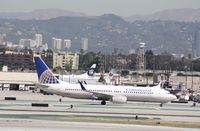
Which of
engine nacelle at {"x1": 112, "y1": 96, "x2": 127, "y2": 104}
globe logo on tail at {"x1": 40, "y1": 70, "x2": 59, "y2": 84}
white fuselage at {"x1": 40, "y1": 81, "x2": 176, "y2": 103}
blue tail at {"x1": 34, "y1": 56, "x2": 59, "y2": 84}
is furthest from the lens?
blue tail at {"x1": 34, "y1": 56, "x2": 59, "y2": 84}

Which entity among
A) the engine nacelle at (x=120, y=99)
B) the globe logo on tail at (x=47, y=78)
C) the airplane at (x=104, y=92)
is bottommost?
the engine nacelle at (x=120, y=99)

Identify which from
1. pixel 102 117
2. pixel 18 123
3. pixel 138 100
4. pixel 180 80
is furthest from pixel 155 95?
pixel 180 80

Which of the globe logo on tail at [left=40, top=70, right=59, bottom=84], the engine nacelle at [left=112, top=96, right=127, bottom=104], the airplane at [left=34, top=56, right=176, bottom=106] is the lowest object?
the engine nacelle at [left=112, top=96, right=127, bottom=104]

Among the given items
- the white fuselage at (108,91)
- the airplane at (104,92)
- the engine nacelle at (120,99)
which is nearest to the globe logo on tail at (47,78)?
the airplane at (104,92)

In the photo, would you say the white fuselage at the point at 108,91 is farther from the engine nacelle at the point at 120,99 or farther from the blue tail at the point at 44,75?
the blue tail at the point at 44,75

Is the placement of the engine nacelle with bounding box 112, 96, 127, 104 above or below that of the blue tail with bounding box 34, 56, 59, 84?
below

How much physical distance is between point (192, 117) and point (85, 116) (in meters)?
13.1

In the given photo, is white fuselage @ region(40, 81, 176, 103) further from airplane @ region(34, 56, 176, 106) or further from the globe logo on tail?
the globe logo on tail

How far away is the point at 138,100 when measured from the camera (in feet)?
278

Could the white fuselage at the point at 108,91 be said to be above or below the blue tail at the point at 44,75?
below

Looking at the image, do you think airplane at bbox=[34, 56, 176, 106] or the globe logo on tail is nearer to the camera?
airplane at bbox=[34, 56, 176, 106]

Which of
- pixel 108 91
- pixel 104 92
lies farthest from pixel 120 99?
pixel 104 92

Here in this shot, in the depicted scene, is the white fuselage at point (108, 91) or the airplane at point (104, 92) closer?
the airplane at point (104, 92)

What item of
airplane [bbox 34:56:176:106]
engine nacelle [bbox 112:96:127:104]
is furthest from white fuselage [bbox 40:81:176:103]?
engine nacelle [bbox 112:96:127:104]
